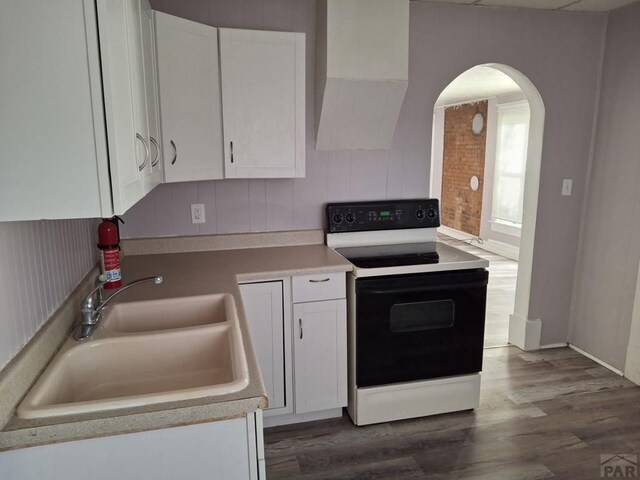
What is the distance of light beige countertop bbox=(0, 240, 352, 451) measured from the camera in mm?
1062

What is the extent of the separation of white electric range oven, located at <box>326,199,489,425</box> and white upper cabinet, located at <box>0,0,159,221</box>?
147 centimetres

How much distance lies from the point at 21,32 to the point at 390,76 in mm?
1781

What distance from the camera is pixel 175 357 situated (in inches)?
60.6

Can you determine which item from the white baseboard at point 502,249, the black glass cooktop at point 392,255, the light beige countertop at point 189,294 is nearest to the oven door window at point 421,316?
the black glass cooktop at point 392,255

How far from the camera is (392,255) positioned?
257 cm

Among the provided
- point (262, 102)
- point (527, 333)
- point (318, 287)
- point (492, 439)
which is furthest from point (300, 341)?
point (527, 333)

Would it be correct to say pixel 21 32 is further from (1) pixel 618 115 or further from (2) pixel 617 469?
(1) pixel 618 115

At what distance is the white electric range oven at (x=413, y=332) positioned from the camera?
2326 millimetres

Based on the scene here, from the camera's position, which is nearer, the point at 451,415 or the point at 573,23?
the point at 451,415

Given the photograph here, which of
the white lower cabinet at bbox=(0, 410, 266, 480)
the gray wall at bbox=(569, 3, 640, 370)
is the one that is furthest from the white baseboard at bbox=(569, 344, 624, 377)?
the white lower cabinet at bbox=(0, 410, 266, 480)

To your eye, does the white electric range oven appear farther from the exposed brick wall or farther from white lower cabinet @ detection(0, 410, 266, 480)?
the exposed brick wall

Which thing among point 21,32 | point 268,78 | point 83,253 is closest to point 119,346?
point 83,253

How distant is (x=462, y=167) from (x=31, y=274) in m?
6.68

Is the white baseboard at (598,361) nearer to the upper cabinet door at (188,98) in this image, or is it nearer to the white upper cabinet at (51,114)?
the upper cabinet door at (188,98)
